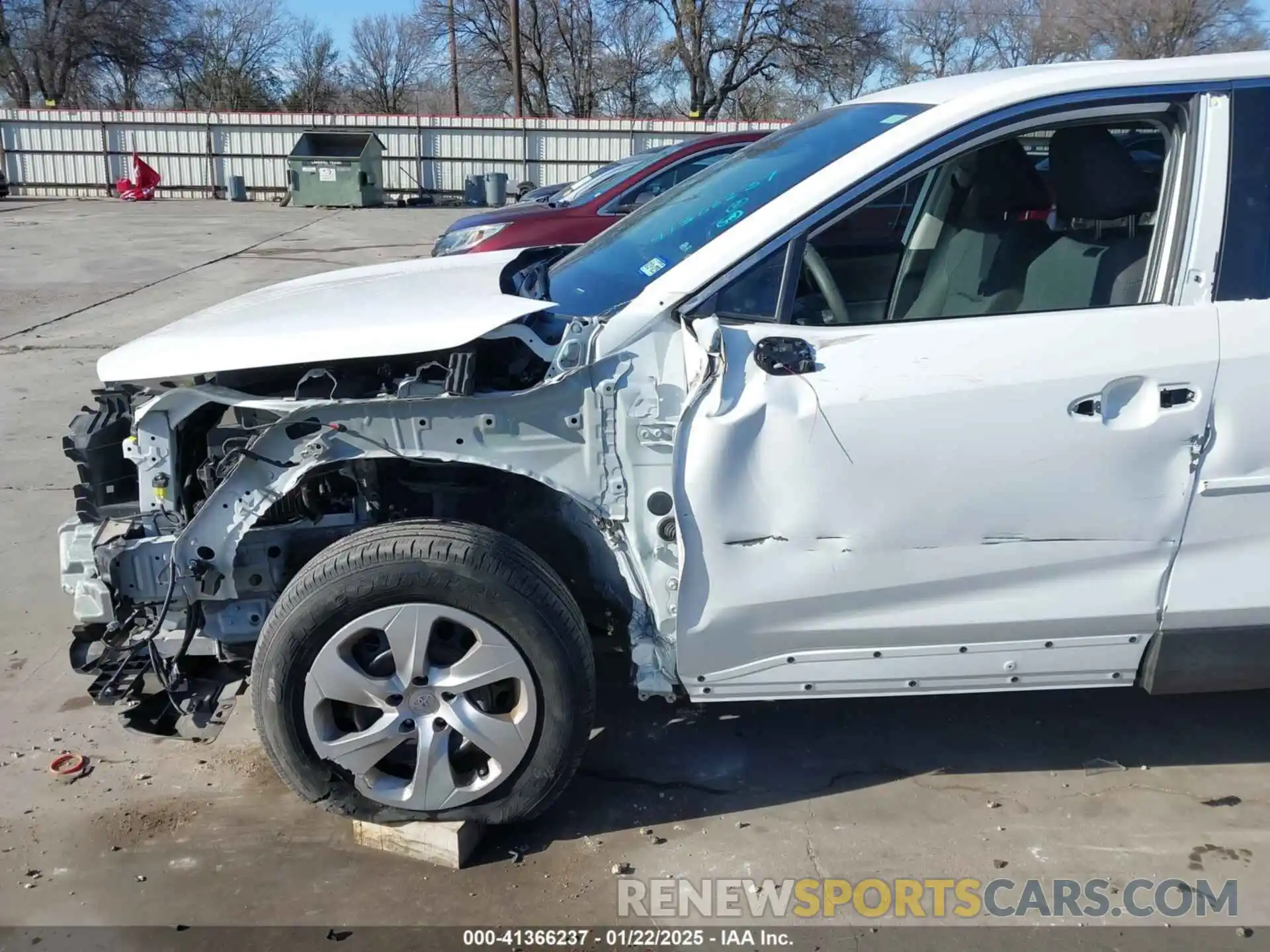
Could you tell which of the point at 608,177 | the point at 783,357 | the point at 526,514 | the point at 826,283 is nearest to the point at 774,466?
the point at 783,357

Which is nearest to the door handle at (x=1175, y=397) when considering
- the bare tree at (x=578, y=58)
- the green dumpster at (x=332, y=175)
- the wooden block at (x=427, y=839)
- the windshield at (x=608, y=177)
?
the wooden block at (x=427, y=839)

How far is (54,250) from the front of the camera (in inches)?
681

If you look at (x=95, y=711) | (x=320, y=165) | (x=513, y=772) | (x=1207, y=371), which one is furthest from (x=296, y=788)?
(x=320, y=165)

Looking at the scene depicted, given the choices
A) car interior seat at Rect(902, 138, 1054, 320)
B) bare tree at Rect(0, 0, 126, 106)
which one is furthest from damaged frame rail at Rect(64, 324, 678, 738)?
bare tree at Rect(0, 0, 126, 106)

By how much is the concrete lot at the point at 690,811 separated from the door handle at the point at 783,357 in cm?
133

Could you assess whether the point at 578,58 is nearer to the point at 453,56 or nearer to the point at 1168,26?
the point at 453,56

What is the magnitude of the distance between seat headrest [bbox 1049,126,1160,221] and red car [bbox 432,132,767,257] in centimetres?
640

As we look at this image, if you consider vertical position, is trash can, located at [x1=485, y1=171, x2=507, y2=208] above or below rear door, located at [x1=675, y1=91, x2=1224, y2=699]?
above

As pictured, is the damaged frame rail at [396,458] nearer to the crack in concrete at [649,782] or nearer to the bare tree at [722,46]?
the crack in concrete at [649,782]

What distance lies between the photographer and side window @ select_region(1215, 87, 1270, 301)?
2871mm

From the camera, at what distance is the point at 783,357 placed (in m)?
2.78

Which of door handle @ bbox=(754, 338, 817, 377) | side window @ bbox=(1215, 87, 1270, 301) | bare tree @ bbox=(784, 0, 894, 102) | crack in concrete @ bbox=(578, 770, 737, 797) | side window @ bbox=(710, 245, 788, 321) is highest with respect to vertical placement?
bare tree @ bbox=(784, 0, 894, 102)

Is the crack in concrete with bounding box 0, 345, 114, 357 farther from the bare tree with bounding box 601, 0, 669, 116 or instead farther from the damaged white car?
the bare tree with bounding box 601, 0, 669, 116

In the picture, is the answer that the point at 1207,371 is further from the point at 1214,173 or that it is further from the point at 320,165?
→ the point at 320,165
